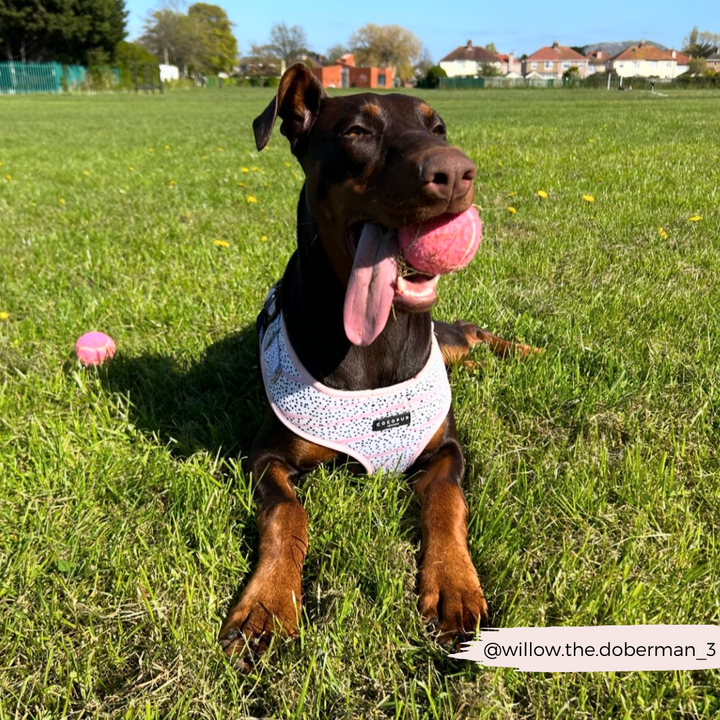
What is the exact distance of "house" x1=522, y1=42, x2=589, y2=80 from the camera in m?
120

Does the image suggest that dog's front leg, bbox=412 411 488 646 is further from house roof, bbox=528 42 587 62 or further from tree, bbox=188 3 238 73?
house roof, bbox=528 42 587 62

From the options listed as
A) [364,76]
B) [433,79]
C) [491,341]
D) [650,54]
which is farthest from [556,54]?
[491,341]

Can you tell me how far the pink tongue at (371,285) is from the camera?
2.05m

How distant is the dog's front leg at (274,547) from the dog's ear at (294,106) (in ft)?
3.77

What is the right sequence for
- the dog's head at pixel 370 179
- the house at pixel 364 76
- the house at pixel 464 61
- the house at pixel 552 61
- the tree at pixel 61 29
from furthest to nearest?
the house at pixel 552 61 < the house at pixel 464 61 < the house at pixel 364 76 < the tree at pixel 61 29 < the dog's head at pixel 370 179

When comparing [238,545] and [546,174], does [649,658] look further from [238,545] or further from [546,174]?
[546,174]

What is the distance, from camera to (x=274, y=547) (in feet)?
6.35

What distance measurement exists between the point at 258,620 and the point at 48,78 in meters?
58.3

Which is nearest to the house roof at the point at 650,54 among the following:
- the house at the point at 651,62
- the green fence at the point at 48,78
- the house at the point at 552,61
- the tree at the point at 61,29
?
the house at the point at 651,62

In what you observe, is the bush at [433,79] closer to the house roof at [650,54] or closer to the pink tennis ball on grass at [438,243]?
the house roof at [650,54]

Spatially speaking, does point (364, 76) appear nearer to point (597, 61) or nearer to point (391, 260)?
point (597, 61)

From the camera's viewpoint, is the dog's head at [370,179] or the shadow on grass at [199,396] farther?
the shadow on grass at [199,396]

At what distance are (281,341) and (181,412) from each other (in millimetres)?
799

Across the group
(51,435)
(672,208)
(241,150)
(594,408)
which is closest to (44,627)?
→ (51,435)
